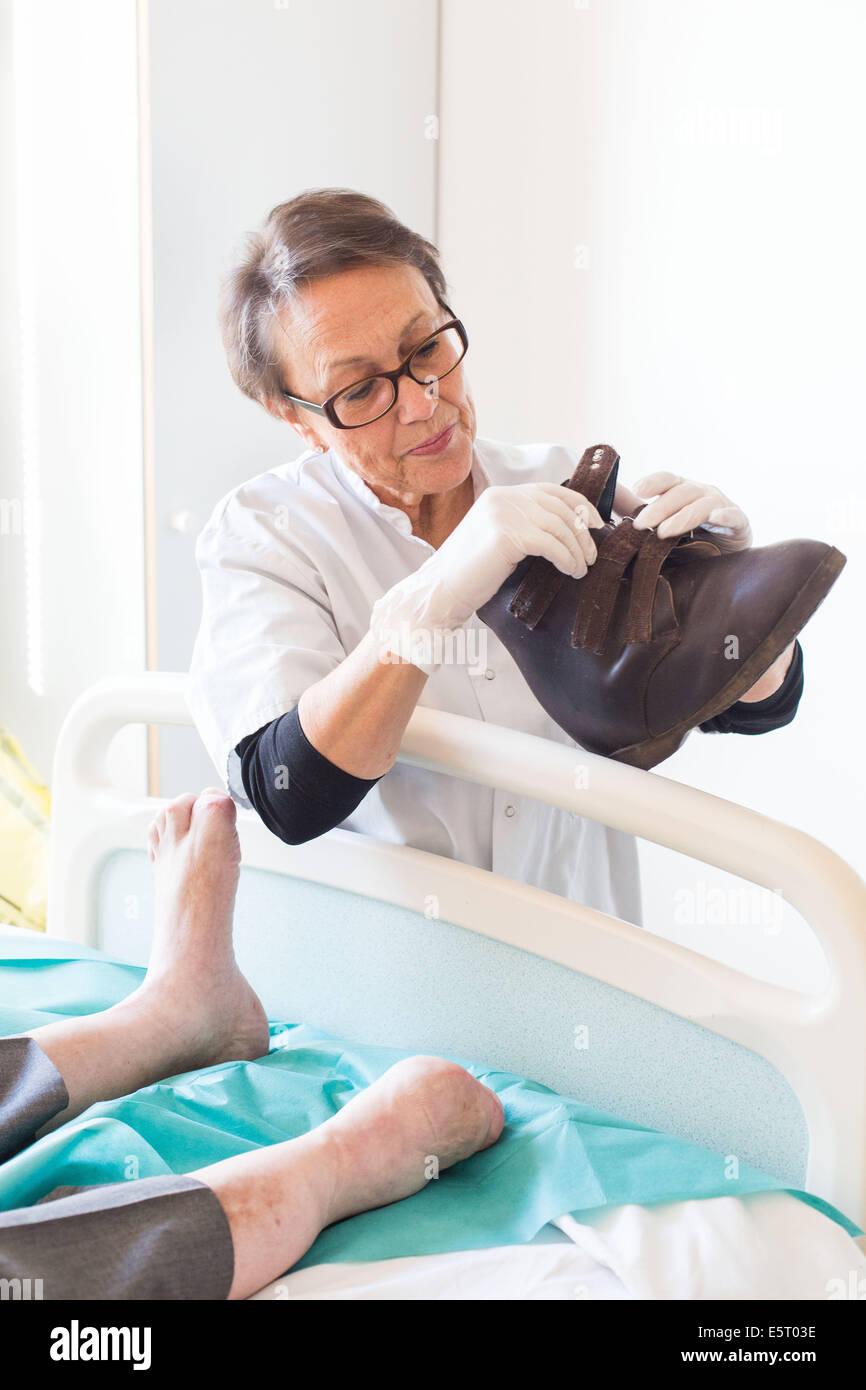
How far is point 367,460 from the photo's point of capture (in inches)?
48.5

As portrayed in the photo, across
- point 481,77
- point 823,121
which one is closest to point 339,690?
point 823,121

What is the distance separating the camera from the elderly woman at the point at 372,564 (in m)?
1.05

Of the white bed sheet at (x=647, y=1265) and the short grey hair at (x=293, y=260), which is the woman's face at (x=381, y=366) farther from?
the white bed sheet at (x=647, y=1265)

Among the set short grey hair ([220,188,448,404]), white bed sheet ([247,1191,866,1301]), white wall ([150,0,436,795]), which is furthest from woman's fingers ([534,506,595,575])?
white wall ([150,0,436,795])

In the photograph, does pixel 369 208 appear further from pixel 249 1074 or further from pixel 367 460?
pixel 249 1074

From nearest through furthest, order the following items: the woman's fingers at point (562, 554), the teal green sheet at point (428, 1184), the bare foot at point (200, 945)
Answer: the teal green sheet at point (428, 1184) → the woman's fingers at point (562, 554) → the bare foot at point (200, 945)

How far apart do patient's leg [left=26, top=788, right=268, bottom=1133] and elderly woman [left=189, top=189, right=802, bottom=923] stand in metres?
0.07

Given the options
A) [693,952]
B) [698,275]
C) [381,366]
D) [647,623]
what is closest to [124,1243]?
[693,952]

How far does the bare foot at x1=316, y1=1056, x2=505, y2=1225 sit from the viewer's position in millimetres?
916

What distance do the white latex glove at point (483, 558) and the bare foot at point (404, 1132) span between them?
0.34m

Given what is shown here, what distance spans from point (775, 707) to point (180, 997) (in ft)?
2.05

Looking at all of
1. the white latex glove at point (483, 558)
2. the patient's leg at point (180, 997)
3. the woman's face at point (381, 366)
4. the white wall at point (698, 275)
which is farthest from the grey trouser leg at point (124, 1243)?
the white wall at point (698, 275)

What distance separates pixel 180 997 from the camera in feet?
3.74

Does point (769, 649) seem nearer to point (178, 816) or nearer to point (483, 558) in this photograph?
point (483, 558)
